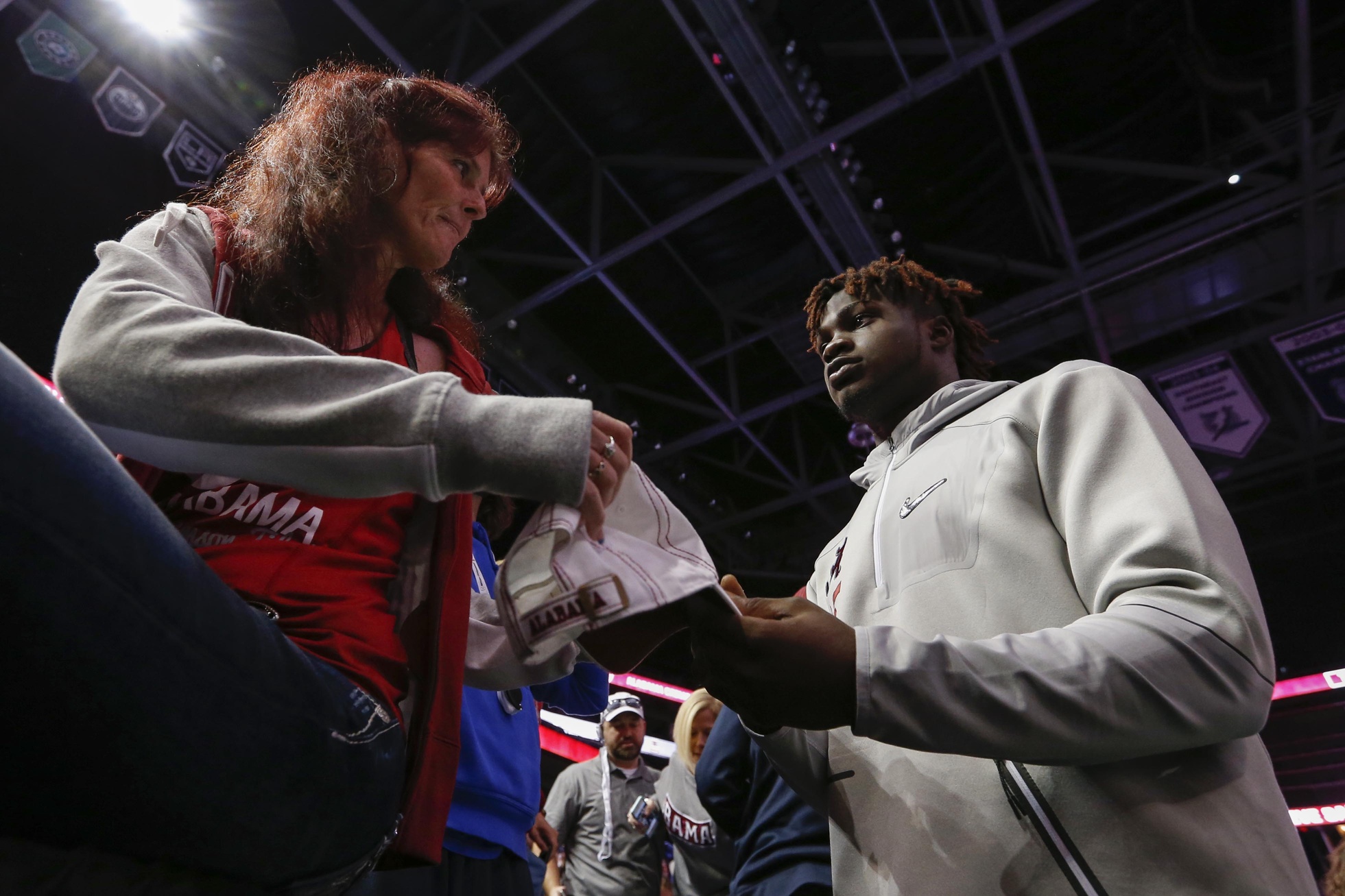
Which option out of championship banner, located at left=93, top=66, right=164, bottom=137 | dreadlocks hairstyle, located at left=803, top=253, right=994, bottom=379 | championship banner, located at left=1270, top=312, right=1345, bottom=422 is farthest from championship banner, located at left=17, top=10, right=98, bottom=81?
championship banner, located at left=1270, top=312, right=1345, bottom=422

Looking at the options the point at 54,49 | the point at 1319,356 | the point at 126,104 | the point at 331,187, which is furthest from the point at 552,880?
the point at 1319,356

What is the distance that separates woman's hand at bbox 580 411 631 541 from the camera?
79 centimetres

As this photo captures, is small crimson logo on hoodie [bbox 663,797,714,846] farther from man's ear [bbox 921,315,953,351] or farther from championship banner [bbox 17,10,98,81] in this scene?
championship banner [bbox 17,10,98,81]

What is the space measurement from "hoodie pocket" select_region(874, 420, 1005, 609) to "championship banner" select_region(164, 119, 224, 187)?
4201 mm

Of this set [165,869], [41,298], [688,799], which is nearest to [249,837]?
[165,869]

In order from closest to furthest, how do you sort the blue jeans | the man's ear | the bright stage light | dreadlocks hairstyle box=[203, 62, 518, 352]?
the blue jeans → dreadlocks hairstyle box=[203, 62, 518, 352] → the man's ear → the bright stage light

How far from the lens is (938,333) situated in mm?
1952

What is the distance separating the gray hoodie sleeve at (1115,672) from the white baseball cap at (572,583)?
0.67 ft

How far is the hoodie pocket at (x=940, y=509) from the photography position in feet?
4.00

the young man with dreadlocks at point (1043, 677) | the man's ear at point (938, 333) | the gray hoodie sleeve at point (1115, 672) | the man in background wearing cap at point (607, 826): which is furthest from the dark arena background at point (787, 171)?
the gray hoodie sleeve at point (1115, 672)

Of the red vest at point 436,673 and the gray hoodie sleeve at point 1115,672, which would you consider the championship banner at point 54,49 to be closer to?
the red vest at point 436,673

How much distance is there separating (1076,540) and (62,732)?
1.07m

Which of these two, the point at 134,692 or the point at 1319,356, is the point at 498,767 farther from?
the point at 1319,356

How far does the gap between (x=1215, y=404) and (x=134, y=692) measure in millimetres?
8139
